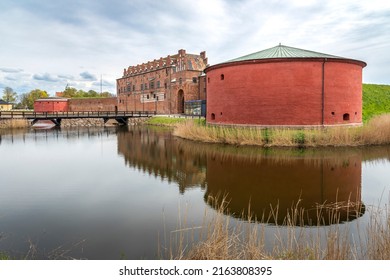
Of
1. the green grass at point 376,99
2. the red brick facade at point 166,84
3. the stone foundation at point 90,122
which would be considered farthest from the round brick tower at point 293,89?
the stone foundation at point 90,122

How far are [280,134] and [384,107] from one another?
22860 millimetres

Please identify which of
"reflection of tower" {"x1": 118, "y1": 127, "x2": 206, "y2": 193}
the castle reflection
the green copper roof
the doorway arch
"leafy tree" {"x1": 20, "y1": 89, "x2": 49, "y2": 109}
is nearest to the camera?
the castle reflection

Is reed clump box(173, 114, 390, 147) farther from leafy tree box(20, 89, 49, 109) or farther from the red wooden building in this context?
leafy tree box(20, 89, 49, 109)

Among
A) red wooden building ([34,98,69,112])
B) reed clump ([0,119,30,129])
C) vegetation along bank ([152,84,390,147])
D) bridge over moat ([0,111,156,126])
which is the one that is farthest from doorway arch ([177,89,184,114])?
red wooden building ([34,98,69,112])

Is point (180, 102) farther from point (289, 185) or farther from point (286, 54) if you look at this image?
point (289, 185)

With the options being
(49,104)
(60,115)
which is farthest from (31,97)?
(60,115)

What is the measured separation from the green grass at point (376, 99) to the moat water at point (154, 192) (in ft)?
64.7

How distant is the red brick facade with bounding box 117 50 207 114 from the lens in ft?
119

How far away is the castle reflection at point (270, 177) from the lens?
20.5 feet

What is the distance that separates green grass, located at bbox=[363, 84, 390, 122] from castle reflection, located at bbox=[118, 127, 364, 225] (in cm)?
2040

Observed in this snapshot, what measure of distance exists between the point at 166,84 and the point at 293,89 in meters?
25.5

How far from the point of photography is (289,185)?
8.19 meters

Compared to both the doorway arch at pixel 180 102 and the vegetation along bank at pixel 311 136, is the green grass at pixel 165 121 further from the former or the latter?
the vegetation along bank at pixel 311 136
